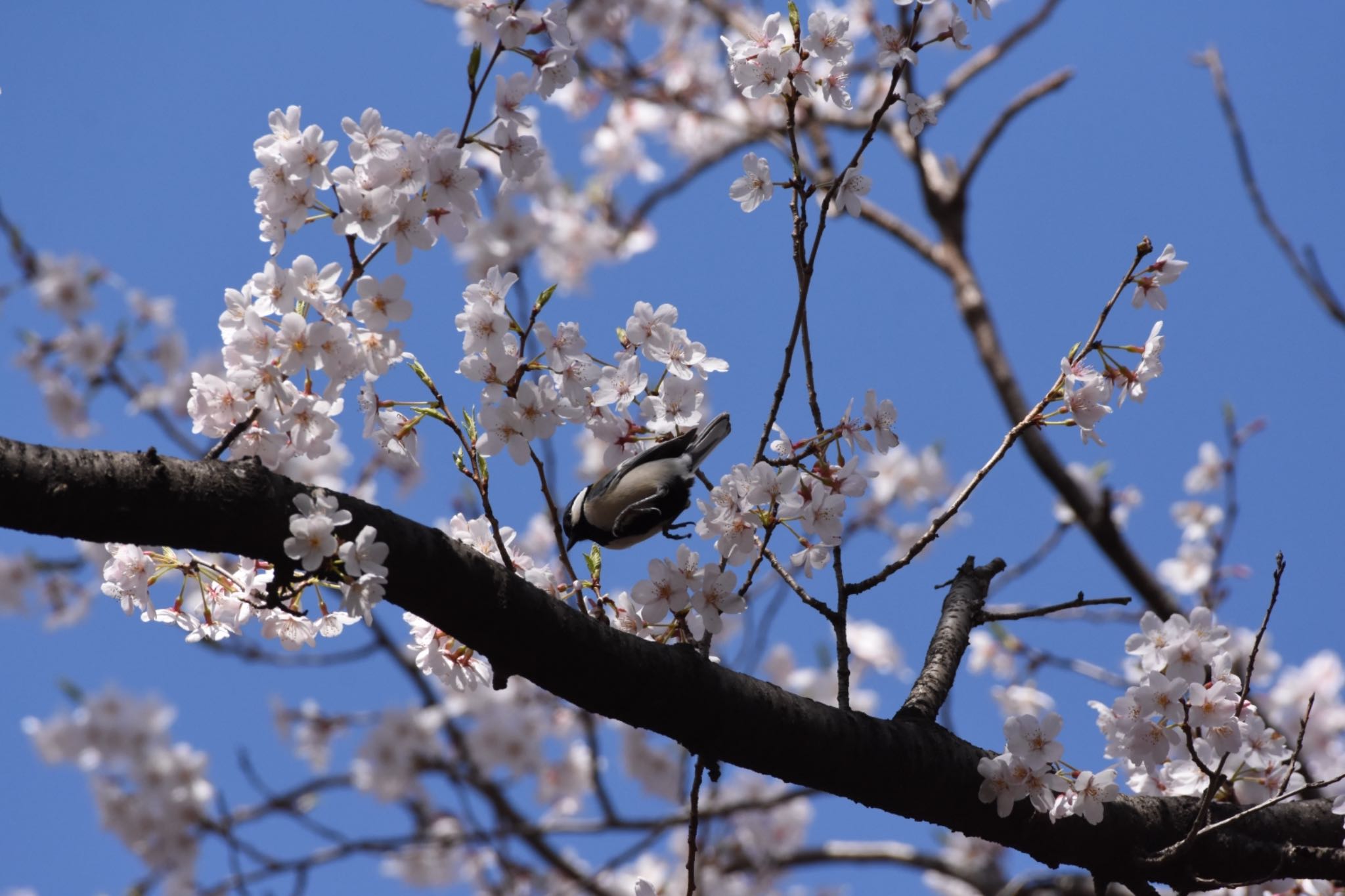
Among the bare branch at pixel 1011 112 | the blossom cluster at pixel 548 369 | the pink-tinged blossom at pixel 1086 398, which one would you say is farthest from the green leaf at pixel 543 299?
the bare branch at pixel 1011 112

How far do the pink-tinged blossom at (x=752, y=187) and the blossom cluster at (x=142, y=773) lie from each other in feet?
18.0

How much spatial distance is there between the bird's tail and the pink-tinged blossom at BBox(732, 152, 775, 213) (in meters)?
0.50

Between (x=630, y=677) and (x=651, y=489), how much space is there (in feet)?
2.01

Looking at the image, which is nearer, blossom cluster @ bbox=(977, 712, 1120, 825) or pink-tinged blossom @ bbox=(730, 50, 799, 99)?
blossom cluster @ bbox=(977, 712, 1120, 825)

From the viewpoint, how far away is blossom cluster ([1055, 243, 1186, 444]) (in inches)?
94.6

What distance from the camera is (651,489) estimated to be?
250 centimetres

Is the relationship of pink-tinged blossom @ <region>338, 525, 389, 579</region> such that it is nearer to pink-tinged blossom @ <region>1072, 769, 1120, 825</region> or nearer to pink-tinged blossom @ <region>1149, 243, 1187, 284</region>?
pink-tinged blossom @ <region>1072, 769, 1120, 825</region>

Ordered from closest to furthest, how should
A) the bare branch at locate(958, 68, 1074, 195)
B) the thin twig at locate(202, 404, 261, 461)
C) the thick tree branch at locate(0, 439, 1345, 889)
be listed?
1. the thick tree branch at locate(0, 439, 1345, 889)
2. the thin twig at locate(202, 404, 261, 461)
3. the bare branch at locate(958, 68, 1074, 195)

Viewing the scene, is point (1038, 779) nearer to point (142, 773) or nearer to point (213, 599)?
point (213, 599)

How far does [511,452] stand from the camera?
224cm

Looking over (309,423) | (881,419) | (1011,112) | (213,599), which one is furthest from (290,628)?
(1011,112)

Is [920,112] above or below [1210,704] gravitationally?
above

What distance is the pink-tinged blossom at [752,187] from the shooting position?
252 centimetres

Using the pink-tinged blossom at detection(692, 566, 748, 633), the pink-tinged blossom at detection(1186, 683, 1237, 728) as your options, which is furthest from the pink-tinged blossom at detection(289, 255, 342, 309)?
the pink-tinged blossom at detection(1186, 683, 1237, 728)
